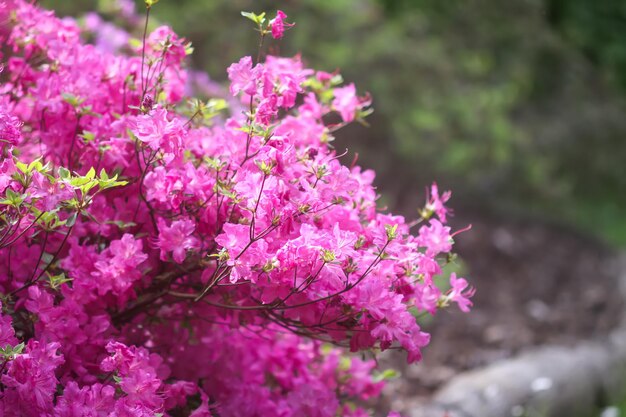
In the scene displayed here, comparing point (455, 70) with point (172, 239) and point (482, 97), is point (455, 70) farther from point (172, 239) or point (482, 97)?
point (172, 239)

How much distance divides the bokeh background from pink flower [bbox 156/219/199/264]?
362 cm

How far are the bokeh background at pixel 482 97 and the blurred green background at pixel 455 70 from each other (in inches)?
0.4

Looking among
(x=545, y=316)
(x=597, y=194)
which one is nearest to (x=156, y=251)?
(x=545, y=316)

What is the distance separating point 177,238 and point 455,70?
191 inches

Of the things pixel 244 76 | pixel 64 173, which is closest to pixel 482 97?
pixel 244 76

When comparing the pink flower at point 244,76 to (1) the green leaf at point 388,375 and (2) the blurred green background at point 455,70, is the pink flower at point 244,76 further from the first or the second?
(2) the blurred green background at point 455,70

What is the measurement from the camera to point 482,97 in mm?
6242

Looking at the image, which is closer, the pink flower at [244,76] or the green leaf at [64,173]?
the green leaf at [64,173]

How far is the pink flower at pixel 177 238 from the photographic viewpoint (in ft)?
5.48

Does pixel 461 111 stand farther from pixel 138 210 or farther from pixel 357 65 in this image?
pixel 138 210

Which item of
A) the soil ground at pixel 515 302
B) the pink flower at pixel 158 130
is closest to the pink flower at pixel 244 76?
the pink flower at pixel 158 130

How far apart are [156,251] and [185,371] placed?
0.37m

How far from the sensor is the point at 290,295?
1.59m

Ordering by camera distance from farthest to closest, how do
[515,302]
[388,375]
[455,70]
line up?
1. [455,70]
2. [515,302]
3. [388,375]
